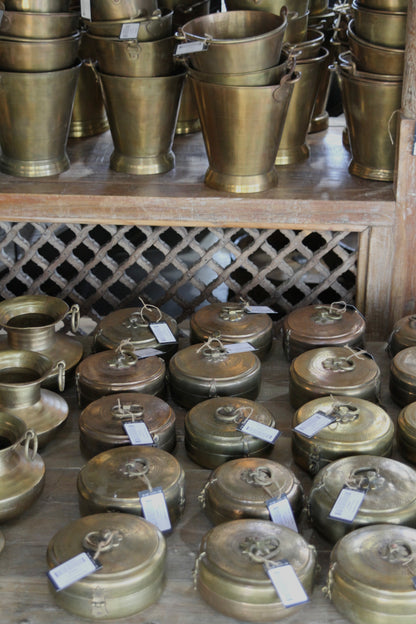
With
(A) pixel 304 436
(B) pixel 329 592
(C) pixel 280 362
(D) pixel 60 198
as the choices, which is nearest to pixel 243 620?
(B) pixel 329 592

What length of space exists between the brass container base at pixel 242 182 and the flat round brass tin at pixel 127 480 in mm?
1366

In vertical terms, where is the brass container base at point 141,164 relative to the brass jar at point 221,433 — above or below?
above

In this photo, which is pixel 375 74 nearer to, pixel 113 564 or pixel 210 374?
pixel 210 374

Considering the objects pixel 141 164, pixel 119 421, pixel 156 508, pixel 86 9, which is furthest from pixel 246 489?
pixel 86 9

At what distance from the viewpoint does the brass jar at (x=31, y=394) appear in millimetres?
2695

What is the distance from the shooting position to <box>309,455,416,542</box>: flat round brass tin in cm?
222

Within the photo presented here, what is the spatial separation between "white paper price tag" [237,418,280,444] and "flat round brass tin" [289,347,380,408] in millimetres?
288

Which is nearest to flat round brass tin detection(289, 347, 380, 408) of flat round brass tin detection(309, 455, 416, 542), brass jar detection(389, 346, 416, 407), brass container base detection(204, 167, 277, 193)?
brass jar detection(389, 346, 416, 407)

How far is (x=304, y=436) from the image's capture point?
2.55 meters

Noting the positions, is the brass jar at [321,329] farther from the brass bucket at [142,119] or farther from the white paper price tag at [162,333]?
the brass bucket at [142,119]

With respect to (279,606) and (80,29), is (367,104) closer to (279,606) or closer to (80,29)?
(80,29)

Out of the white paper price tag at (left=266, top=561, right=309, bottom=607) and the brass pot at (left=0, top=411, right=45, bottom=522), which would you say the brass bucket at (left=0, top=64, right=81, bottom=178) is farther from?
the white paper price tag at (left=266, top=561, right=309, bottom=607)

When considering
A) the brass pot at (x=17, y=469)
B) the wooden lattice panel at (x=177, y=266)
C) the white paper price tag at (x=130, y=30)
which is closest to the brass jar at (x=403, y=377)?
the wooden lattice panel at (x=177, y=266)

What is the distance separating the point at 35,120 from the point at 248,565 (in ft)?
7.07
